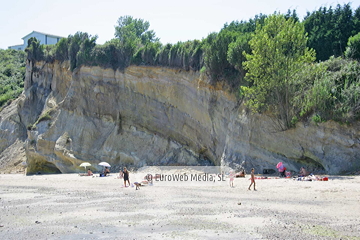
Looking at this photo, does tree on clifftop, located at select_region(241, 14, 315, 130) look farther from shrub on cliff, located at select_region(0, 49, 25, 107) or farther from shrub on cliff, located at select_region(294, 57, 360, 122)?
shrub on cliff, located at select_region(0, 49, 25, 107)

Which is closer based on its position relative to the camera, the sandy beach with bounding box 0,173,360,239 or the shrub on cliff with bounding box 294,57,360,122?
the sandy beach with bounding box 0,173,360,239

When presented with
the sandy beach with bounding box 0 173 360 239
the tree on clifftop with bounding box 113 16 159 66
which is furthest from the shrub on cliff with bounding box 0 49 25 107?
the sandy beach with bounding box 0 173 360 239

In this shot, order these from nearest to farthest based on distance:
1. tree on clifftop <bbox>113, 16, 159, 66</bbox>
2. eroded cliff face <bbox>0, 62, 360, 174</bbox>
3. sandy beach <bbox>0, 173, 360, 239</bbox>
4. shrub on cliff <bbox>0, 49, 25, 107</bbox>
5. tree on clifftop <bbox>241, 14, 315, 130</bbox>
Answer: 1. sandy beach <bbox>0, 173, 360, 239</bbox>
2. eroded cliff face <bbox>0, 62, 360, 174</bbox>
3. tree on clifftop <bbox>241, 14, 315, 130</bbox>
4. shrub on cliff <bbox>0, 49, 25, 107</bbox>
5. tree on clifftop <bbox>113, 16, 159, 66</bbox>

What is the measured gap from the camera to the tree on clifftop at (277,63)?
872 inches

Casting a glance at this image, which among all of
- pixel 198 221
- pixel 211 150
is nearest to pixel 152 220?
pixel 198 221

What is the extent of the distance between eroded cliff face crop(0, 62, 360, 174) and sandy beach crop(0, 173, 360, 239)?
9.10ft

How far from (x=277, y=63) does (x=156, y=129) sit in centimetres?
1293

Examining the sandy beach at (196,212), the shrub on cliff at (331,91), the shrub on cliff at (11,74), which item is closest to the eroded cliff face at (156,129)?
the shrub on cliff at (331,91)

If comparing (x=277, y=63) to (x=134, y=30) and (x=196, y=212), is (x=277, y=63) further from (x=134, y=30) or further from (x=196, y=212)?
(x=134, y=30)

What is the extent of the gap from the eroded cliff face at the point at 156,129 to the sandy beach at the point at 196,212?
2.77 meters

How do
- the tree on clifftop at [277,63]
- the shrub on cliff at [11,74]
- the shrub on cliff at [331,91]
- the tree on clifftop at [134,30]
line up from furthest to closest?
the tree on clifftop at [134,30]
the shrub on cliff at [11,74]
the tree on clifftop at [277,63]
the shrub on cliff at [331,91]

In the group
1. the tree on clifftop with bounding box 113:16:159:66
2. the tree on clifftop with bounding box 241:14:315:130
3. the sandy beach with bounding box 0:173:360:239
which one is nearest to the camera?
the sandy beach with bounding box 0:173:360:239

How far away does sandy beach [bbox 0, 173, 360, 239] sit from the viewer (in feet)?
36.4

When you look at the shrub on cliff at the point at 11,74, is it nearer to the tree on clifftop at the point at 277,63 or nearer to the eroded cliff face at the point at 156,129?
the eroded cliff face at the point at 156,129
